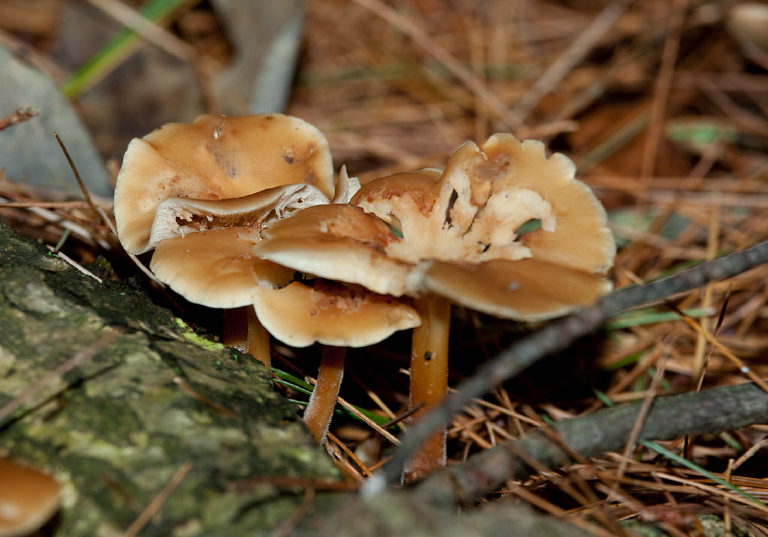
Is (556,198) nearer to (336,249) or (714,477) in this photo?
(336,249)

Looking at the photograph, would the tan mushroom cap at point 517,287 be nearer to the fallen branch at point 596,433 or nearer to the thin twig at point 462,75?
the fallen branch at point 596,433

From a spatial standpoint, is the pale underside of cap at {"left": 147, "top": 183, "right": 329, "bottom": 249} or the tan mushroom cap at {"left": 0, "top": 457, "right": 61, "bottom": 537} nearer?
the tan mushroom cap at {"left": 0, "top": 457, "right": 61, "bottom": 537}

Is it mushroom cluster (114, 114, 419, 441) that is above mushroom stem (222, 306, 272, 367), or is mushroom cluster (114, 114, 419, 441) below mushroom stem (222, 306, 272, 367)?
above

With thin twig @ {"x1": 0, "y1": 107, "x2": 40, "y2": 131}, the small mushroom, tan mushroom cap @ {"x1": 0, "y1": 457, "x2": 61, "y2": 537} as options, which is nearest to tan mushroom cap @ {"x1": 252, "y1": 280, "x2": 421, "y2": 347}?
the small mushroom

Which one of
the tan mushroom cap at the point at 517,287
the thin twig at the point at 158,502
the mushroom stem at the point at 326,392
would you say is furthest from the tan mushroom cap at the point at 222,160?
the thin twig at the point at 158,502

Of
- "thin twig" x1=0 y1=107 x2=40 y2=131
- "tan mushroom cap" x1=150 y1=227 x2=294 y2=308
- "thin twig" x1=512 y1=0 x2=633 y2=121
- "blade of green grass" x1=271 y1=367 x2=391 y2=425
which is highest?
"thin twig" x1=512 y1=0 x2=633 y2=121

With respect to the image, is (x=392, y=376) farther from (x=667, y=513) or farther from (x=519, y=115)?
(x=519, y=115)

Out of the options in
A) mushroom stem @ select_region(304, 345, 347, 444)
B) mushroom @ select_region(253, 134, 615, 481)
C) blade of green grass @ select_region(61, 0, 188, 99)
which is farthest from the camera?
blade of green grass @ select_region(61, 0, 188, 99)

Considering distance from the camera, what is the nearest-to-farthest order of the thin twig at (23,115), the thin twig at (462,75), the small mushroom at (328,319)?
the small mushroom at (328,319)
the thin twig at (23,115)
the thin twig at (462,75)

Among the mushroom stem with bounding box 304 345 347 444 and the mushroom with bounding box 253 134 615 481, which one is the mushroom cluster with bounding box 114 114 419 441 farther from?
the mushroom with bounding box 253 134 615 481
